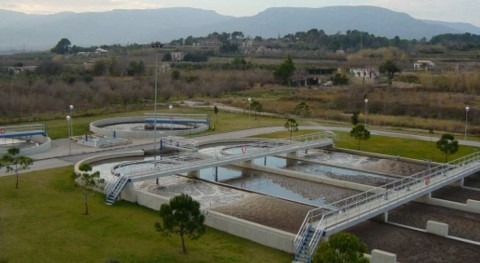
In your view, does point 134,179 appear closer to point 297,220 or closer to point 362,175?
point 297,220

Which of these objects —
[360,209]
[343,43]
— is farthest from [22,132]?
[343,43]

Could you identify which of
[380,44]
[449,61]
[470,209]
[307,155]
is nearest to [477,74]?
[449,61]

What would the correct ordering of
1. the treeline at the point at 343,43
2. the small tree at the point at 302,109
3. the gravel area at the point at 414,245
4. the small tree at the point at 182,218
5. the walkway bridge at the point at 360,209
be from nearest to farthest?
the small tree at the point at 182,218 < the walkway bridge at the point at 360,209 < the gravel area at the point at 414,245 < the small tree at the point at 302,109 < the treeline at the point at 343,43

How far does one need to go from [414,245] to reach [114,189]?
12157mm

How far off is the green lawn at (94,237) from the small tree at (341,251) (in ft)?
11.8

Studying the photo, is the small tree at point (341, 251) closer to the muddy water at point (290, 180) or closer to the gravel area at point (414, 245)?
the gravel area at point (414, 245)

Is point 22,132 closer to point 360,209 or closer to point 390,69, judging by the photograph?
point 360,209

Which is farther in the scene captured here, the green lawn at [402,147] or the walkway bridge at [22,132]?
the walkway bridge at [22,132]

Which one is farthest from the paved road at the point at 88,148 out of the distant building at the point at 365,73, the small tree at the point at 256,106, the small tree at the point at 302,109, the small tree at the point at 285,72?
the distant building at the point at 365,73

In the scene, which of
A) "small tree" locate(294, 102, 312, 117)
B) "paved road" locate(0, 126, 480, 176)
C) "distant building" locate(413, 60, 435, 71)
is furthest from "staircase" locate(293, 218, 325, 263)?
"distant building" locate(413, 60, 435, 71)

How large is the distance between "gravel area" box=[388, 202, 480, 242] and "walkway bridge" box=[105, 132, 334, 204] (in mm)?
8984

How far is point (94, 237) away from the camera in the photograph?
18000mm

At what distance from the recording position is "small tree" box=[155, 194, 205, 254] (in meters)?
16.1

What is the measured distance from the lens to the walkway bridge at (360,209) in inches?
666
